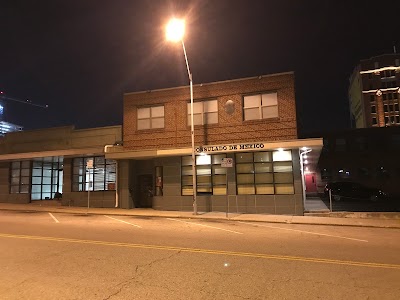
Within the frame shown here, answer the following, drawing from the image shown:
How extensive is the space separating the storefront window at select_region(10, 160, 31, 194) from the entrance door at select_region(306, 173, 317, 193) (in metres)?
37.0

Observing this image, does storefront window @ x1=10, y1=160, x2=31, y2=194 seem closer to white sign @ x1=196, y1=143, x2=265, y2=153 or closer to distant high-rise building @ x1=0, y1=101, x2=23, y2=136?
white sign @ x1=196, y1=143, x2=265, y2=153

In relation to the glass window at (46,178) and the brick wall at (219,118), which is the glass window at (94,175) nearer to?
the brick wall at (219,118)

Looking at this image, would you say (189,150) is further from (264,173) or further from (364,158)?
(364,158)

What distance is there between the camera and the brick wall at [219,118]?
20656 millimetres

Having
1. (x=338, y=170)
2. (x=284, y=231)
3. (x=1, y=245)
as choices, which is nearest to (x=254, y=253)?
(x=284, y=231)

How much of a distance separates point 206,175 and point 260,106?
5.53 metres

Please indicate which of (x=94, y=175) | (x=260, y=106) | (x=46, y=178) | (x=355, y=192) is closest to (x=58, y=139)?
(x=94, y=175)

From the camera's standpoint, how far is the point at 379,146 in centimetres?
4725

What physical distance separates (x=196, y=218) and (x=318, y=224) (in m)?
6.16

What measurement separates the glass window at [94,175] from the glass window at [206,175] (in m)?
5.82

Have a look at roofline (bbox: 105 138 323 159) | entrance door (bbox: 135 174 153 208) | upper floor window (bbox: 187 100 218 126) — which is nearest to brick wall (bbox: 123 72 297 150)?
upper floor window (bbox: 187 100 218 126)

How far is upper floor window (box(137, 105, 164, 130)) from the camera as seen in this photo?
23.3m

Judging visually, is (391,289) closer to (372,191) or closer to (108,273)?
(108,273)

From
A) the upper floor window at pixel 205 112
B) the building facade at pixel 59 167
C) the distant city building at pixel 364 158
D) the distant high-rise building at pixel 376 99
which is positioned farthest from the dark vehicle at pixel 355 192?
the distant high-rise building at pixel 376 99
